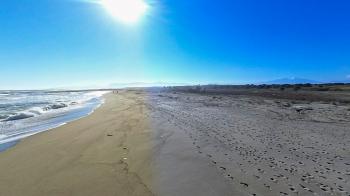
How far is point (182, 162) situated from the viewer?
26.4 ft

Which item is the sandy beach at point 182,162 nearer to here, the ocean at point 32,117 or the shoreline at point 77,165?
the shoreline at point 77,165

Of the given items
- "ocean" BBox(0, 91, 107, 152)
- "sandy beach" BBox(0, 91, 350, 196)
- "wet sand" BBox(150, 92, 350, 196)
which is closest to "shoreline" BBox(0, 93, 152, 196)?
"sandy beach" BBox(0, 91, 350, 196)

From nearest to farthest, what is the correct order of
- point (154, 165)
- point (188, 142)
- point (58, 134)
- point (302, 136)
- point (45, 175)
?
1. point (45, 175)
2. point (154, 165)
3. point (188, 142)
4. point (302, 136)
5. point (58, 134)

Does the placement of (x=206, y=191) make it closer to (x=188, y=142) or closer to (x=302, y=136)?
(x=188, y=142)

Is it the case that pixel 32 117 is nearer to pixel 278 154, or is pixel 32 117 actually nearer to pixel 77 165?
pixel 77 165

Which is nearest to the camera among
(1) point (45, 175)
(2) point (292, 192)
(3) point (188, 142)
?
(2) point (292, 192)

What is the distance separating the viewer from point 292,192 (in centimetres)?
569

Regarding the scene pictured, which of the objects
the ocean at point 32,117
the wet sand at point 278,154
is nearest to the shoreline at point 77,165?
the ocean at point 32,117

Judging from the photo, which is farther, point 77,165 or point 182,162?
point 182,162

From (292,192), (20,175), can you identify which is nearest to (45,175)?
(20,175)

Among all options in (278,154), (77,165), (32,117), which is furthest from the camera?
(32,117)

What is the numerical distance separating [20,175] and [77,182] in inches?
66.9

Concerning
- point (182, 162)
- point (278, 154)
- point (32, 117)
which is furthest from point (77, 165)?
point (32, 117)

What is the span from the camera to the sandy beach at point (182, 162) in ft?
19.8
